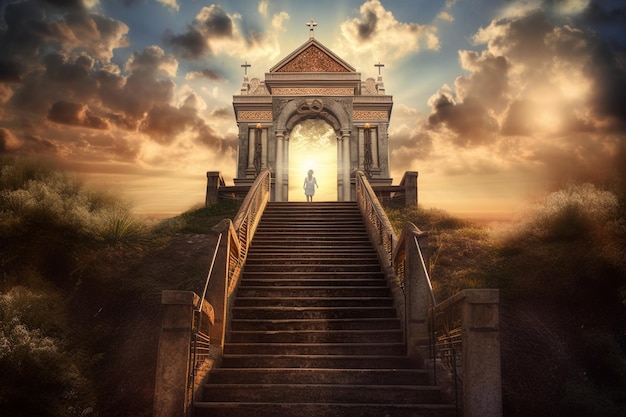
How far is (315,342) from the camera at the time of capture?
8008 mm

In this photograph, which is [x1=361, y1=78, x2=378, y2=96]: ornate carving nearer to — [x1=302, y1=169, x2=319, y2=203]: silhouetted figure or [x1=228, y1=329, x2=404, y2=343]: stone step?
[x1=302, y1=169, x2=319, y2=203]: silhouetted figure

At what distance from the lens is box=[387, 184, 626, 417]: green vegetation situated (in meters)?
7.72

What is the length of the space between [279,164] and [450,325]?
17.1 metres

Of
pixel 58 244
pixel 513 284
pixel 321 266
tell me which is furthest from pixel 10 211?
pixel 513 284

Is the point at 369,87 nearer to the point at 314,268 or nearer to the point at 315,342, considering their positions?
the point at 314,268

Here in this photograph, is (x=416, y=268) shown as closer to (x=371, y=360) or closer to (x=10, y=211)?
(x=371, y=360)

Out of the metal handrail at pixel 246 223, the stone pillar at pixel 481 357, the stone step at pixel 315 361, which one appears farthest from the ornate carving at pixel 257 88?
the stone pillar at pixel 481 357

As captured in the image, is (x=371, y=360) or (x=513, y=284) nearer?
(x=371, y=360)

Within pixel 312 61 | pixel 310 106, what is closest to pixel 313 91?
pixel 310 106

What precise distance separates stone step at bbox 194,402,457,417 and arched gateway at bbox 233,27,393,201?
1663cm

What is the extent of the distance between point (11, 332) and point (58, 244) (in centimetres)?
333

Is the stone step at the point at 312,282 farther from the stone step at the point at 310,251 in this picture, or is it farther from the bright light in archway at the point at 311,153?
the bright light in archway at the point at 311,153

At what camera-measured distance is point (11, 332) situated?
329 inches

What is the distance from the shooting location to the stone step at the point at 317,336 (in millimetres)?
8023
